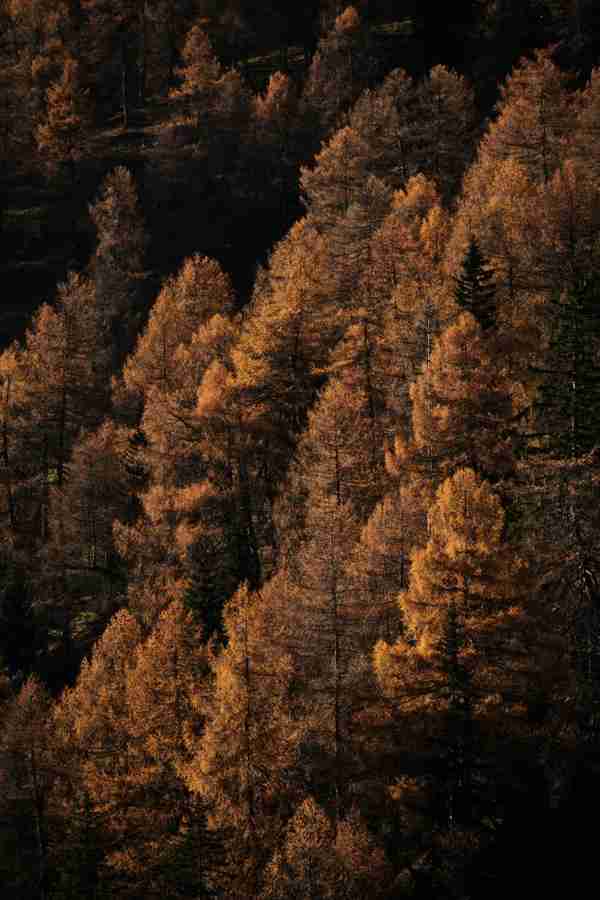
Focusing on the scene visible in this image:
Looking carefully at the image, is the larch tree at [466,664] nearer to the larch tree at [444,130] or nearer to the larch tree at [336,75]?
the larch tree at [444,130]

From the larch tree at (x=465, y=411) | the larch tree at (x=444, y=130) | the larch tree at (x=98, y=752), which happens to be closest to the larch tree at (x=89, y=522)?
the larch tree at (x=98, y=752)

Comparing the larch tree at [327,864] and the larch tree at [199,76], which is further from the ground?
the larch tree at [199,76]

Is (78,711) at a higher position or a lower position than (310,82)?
lower

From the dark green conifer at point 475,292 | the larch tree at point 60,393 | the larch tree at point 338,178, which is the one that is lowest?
the larch tree at point 60,393

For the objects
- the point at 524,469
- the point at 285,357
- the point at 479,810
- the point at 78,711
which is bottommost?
the point at 78,711

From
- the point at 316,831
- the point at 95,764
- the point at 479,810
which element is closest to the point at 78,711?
the point at 95,764

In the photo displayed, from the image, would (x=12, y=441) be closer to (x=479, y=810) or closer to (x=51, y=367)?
(x=51, y=367)

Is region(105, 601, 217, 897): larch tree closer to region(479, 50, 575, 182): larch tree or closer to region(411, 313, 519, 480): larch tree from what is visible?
region(411, 313, 519, 480): larch tree

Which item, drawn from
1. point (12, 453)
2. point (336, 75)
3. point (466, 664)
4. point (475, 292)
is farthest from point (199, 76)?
point (466, 664)
